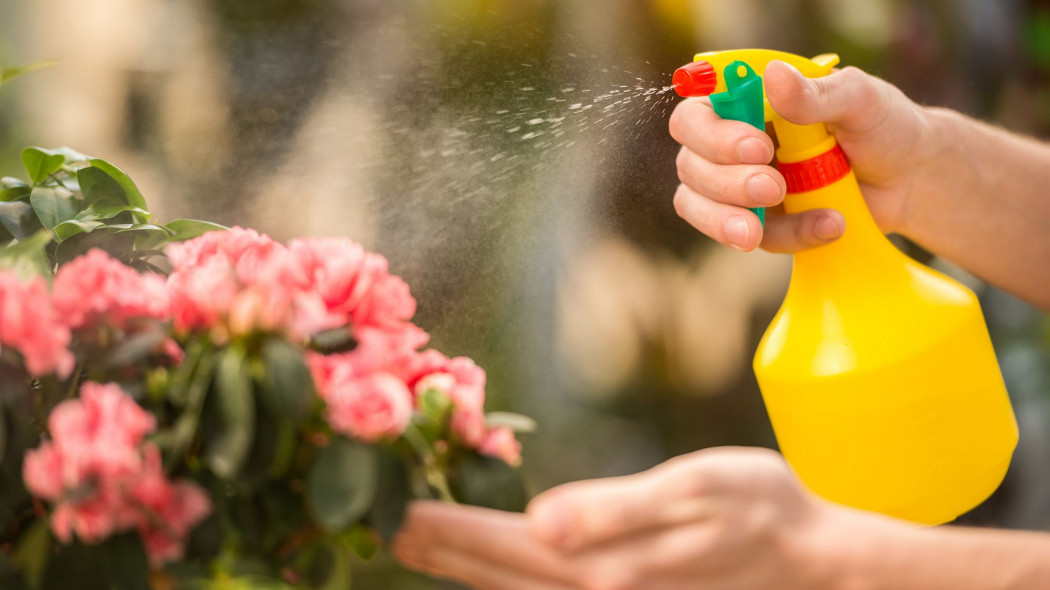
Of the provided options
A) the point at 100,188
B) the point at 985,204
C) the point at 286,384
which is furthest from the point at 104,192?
the point at 985,204

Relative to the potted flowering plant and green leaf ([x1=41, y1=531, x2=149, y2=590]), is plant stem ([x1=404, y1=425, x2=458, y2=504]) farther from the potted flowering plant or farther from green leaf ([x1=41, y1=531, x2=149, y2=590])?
green leaf ([x1=41, y1=531, x2=149, y2=590])

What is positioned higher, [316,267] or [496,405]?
[316,267]

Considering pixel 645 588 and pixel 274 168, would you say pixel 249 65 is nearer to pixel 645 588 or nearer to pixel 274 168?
pixel 274 168

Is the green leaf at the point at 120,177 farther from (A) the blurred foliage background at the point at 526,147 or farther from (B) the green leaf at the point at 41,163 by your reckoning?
(A) the blurred foliage background at the point at 526,147

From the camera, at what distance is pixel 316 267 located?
0.33 meters

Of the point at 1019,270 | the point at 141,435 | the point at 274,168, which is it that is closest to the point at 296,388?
the point at 141,435

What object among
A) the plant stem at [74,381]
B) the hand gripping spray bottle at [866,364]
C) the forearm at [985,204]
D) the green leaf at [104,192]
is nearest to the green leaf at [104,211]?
the green leaf at [104,192]

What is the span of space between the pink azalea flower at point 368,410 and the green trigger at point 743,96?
317mm

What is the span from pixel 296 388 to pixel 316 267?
0.07 metres

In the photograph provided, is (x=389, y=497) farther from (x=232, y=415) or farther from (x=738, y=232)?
(x=738, y=232)

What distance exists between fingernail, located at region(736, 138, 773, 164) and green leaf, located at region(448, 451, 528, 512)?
0.28 m

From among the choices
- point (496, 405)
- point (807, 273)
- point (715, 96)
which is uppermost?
point (715, 96)

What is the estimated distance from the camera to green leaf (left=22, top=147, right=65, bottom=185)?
46 cm

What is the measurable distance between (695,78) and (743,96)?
38 millimetres
